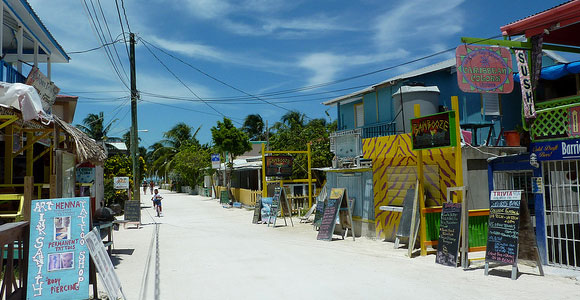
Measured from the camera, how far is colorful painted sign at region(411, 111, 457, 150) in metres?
9.88

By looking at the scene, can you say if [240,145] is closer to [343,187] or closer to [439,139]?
[343,187]

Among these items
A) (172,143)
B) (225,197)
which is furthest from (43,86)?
(172,143)

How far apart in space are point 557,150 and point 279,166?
49.3ft

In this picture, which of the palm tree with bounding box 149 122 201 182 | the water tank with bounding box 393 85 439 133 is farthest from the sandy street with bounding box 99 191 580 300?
the palm tree with bounding box 149 122 201 182

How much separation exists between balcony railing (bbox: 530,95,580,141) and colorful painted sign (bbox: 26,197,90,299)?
850 cm

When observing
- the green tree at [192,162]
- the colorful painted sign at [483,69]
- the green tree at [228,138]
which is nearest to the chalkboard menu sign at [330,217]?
the colorful painted sign at [483,69]

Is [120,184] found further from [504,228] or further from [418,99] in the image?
[504,228]

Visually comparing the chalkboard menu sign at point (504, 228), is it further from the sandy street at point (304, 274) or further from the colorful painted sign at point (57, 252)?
the colorful painted sign at point (57, 252)

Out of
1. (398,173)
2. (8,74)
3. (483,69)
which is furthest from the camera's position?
(398,173)

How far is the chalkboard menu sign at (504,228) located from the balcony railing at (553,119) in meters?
1.49

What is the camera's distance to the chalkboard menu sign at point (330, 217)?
1375 centimetres

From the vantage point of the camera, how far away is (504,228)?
27.2ft

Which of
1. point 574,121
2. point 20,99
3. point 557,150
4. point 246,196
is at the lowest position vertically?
point 246,196

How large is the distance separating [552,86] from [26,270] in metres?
15.8
